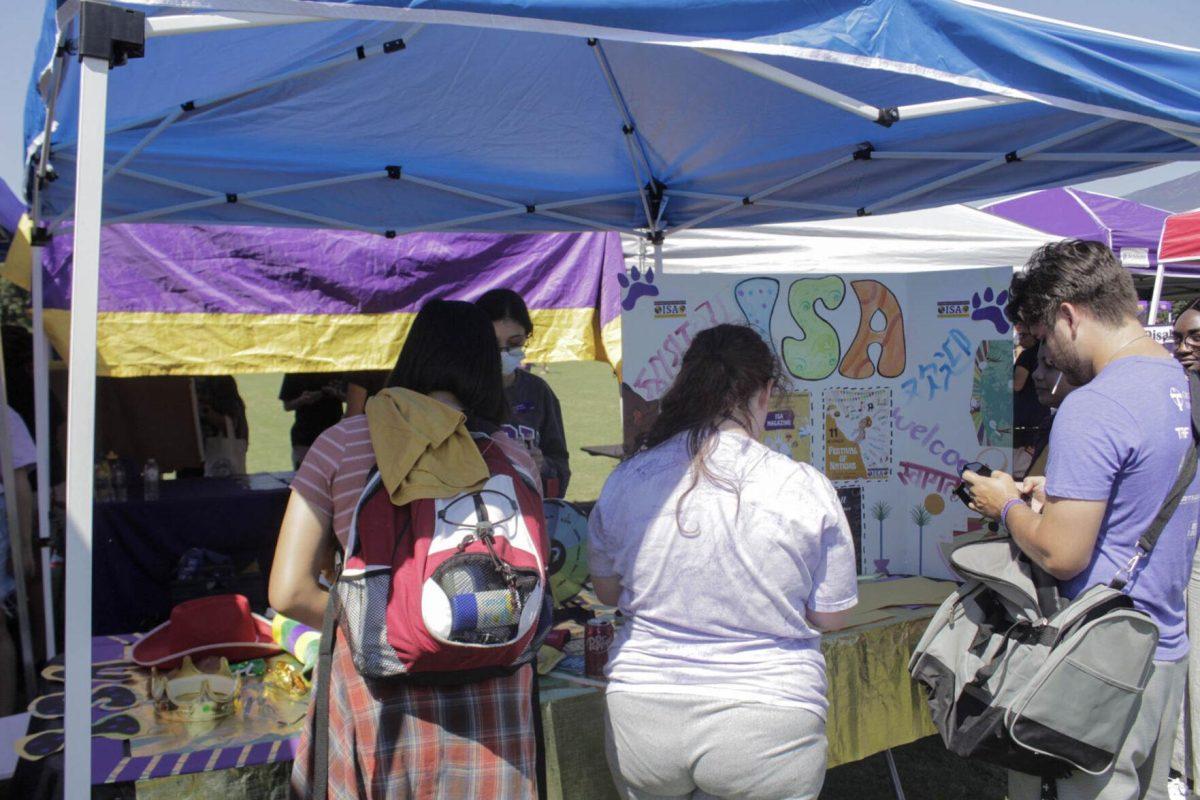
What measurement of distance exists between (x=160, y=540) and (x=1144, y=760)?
3807mm

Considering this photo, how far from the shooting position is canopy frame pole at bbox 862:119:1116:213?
9.25 feet

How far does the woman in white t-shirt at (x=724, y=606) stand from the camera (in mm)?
1607

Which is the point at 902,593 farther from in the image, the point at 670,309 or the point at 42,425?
the point at 42,425

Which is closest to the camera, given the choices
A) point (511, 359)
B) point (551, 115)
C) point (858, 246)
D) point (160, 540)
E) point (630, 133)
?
point (511, 359)

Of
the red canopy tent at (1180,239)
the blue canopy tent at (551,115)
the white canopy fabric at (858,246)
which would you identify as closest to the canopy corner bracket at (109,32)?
the blue canopy tent at (551,115)

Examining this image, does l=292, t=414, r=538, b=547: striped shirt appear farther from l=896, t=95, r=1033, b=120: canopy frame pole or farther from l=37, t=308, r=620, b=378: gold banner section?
l=37, t=308, r=620, b=378: gold banner section

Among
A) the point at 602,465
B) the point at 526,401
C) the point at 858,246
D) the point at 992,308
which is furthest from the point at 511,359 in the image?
the point at 602,465

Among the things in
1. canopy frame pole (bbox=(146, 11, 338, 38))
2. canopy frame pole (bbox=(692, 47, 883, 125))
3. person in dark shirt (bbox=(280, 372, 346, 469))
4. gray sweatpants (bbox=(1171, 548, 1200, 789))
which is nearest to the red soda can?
canopy frame pole (bbox=(692, 47, 883, 125))

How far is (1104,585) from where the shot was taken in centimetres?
179

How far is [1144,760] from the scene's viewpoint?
6.22ft

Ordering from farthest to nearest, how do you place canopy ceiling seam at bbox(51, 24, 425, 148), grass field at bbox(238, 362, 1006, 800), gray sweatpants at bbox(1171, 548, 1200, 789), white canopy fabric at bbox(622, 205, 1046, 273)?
white canopy fabric at bbox(622, 205, 1046, 273) → grass field at bbox(238, 362, 1006, 800) → gray sweatpants at bbox(1171, 548, 1200, 789) → canopy ceiling seam at bbox(51, 24, 425, 148)

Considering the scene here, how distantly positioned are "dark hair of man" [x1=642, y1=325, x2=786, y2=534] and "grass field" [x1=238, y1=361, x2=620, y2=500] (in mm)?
6559

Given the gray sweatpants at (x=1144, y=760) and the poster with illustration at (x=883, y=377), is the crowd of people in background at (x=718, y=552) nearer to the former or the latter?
the gray sweatpants at (x=1144, y=760)

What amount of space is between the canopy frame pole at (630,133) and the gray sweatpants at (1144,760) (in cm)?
227
